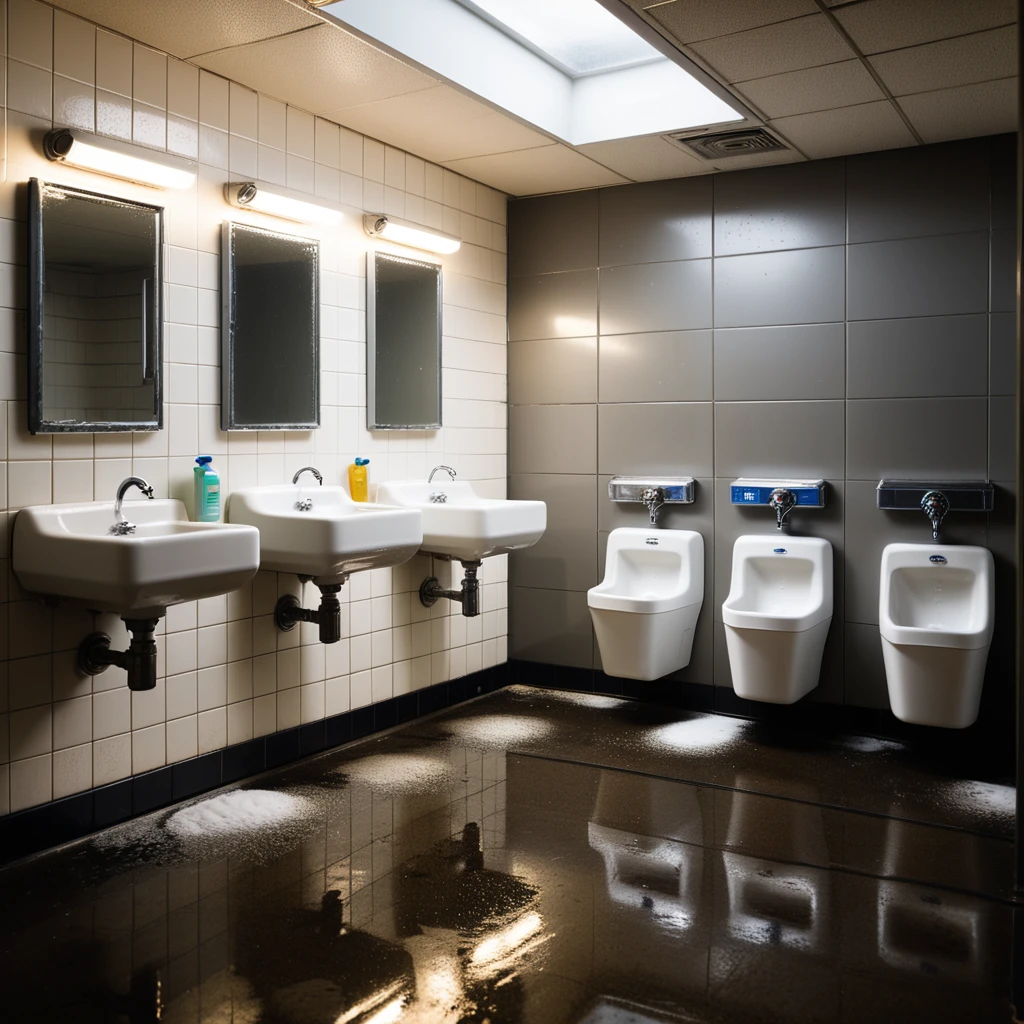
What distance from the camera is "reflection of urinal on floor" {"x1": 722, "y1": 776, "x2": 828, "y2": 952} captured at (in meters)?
2.44

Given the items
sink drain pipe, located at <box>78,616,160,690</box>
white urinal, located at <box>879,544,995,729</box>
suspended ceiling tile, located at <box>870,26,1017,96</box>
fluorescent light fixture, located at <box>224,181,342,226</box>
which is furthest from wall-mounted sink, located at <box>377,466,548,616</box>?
suspended ceiling tile, located at <box>870,26,1017,96</box>

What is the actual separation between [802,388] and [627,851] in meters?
2.16

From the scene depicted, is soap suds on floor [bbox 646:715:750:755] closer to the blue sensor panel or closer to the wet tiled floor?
the wet tiled floor

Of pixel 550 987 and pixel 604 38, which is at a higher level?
pixel 604 38

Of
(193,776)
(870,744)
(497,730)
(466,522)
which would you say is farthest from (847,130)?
(193,776)

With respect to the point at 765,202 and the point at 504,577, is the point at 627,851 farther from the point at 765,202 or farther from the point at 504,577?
the point at 765,202

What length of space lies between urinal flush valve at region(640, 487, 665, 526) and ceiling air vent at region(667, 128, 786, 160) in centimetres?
141

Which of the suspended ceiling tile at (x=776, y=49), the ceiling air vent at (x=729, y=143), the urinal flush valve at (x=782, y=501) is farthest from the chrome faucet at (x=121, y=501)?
the urinal flush valve at (x=782, y=501)

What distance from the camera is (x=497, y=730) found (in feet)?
13.6

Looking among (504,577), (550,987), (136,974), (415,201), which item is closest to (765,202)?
(415,201)

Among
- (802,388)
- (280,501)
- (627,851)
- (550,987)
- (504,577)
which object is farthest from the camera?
(504,577)

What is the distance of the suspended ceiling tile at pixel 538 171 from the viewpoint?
4.16 metres

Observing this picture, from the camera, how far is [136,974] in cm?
221

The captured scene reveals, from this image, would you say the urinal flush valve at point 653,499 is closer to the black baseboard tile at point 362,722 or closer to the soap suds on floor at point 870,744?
the soap suds on floor at point 870,744
